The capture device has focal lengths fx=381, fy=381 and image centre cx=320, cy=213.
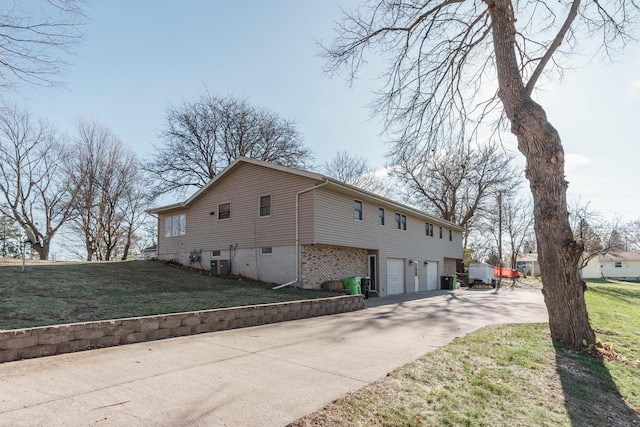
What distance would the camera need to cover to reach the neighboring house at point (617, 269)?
52.0 meters

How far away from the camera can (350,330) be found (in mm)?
8156

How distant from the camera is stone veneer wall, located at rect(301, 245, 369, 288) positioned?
14867 millimetres

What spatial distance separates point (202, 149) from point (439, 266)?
60.7 feet

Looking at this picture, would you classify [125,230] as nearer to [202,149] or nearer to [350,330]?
[202,149]

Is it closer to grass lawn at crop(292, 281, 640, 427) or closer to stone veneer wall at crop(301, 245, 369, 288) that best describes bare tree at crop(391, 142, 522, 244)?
stone veneer wall at crop(301, 245, 369, 288)

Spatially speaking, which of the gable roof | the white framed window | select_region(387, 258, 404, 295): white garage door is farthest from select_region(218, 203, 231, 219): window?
select_region(387, 258, 404, 295): white garage door

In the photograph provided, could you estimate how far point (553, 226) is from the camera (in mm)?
6617

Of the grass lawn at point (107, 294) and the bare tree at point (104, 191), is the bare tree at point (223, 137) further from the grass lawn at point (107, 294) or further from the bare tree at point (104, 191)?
the grass lawn at point (107, 294)

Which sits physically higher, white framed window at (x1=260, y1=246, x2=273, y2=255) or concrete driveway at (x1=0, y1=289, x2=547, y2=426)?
white framed window at (x1=260, y1=246, x2=273, y2=255)

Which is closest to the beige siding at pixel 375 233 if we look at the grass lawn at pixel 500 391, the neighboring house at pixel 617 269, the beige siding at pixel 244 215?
the beige siding at pixel 244 215

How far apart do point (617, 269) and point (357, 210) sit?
55.0 meters


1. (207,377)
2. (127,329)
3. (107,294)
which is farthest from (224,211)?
(207,377)

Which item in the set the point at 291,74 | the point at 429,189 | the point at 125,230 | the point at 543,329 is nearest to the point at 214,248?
the point at 291,74

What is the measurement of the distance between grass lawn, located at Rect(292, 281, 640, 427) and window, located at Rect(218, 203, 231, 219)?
13175 millimetres
